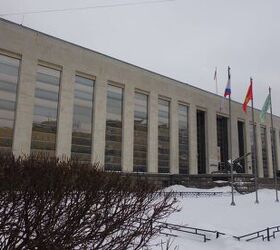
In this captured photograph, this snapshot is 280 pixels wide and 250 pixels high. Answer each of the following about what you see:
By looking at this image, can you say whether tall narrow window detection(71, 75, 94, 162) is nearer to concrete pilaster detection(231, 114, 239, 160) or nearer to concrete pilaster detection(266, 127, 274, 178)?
concrete pilaster detection(231, 114, 239, 160)

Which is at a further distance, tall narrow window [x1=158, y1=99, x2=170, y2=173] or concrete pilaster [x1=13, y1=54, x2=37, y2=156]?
tall narrow window [x1=158, y1=99, x2=170, y2=173]

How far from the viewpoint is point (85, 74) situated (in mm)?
49750

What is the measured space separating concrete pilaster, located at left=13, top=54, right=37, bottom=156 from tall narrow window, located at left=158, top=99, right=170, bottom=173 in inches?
917

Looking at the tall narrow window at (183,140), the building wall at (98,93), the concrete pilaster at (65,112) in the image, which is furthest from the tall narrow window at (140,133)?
the concrete pilaster at (65,112)

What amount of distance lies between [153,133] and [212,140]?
1680 centimetres

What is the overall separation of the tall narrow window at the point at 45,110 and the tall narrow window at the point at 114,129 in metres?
8.54

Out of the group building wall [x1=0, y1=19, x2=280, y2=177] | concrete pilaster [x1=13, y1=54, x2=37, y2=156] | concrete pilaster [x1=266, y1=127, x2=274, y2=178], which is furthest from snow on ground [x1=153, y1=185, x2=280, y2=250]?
concrete pilaster [x1=266, y1=127, x2=274, y2=178]

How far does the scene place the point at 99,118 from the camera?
4991 cm

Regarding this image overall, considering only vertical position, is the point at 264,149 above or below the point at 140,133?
above

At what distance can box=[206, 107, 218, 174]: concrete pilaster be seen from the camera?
68.1m

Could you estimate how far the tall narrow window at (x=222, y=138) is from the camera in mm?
74000

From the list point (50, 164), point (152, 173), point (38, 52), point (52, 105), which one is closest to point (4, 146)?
point (52, 105)

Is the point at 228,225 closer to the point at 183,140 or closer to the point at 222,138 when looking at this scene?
the point at 183,140

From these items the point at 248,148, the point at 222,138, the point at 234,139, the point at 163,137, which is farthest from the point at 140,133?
the point at 248,148
